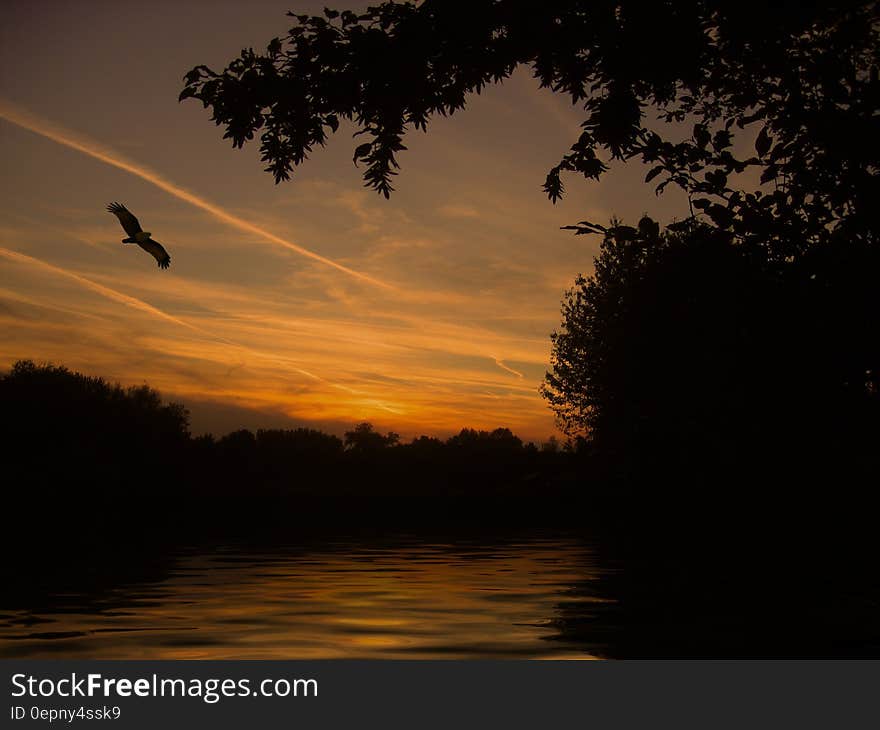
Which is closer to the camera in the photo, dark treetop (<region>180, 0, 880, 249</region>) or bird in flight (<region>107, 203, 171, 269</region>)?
dark treetop (<region>180, 0, 880, 249</region>)

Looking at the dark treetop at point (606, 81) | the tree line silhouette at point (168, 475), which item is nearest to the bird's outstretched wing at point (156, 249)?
the dark treetop at point (606, 81)

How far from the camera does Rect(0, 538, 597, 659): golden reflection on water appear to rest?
11453 mm

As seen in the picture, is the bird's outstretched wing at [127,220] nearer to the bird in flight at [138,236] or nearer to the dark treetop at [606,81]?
the bird in flight at [138,236]

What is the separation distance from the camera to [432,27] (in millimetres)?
8695

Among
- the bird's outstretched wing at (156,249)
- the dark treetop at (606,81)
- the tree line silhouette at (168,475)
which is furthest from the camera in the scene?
the tree line silhouette at (168,475)

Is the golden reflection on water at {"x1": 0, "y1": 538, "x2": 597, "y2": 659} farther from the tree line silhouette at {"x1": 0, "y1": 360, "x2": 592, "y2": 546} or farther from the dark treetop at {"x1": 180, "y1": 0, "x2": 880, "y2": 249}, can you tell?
the tree line silhouette at {"x1": 0, "y1": 360, "x2": 592, "y2": 546}

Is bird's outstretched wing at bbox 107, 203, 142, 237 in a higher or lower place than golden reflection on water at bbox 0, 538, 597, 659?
higher

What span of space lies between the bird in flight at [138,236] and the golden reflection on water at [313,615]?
5.05 m

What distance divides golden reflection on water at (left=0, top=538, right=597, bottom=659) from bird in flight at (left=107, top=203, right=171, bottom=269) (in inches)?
199

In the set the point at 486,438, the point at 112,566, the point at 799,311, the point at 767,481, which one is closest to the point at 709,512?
the point at 767,481

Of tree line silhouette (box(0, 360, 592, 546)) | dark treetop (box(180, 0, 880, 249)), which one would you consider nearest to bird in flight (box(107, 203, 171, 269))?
dark treetop (box(180, 0, 880, 249))

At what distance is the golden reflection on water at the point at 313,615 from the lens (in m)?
11.5

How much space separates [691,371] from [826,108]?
96.4 ft

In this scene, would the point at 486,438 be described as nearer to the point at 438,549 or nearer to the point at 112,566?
the point at 438,549
